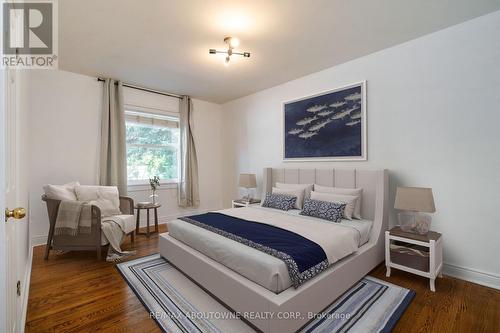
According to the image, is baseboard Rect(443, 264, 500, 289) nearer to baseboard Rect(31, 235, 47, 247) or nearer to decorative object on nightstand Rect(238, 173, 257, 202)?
decorative object on nightstand Rect(238, 173, 257, 202)

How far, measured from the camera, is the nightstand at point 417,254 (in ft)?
7.24

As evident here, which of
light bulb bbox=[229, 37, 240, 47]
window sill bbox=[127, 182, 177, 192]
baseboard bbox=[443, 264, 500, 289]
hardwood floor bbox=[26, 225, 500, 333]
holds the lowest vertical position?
hardwood floor bbox=[26, 225, 500, 333]

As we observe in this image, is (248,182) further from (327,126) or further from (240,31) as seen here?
(240,31)

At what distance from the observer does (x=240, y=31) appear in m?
2.55

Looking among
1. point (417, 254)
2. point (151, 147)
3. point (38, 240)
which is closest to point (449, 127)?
point (417, 254)

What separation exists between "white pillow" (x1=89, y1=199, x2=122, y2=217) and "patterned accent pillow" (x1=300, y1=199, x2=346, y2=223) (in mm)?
2644

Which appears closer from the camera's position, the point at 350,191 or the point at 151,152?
the point at 350,191

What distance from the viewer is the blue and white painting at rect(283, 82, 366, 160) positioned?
3.19 metres

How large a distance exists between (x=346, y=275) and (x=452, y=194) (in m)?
1.53

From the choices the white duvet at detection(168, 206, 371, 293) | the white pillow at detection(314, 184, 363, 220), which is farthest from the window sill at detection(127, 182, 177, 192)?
the white pillow at detection(314, 184, 363, 220)

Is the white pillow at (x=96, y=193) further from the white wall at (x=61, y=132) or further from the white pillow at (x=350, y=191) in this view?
the white pillow at (x=350, y=191)

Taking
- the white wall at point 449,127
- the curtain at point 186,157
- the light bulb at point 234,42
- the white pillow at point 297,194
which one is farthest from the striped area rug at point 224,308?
the light bulb at point 234,42

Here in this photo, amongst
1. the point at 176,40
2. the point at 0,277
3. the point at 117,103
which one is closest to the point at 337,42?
the point at 176,40

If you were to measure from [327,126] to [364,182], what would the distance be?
101cm
